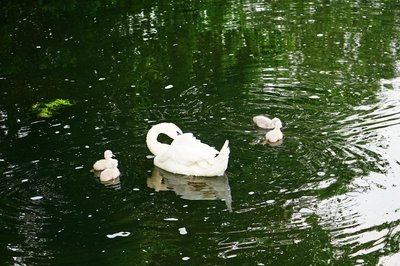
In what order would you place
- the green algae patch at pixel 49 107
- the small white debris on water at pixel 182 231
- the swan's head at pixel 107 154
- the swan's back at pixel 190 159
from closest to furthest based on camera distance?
the small white debris on water at pixel 182 231 < the swan's back at pixel 190 159 < the swan's head at pixel 107 154 < the green algae patch at pixel 49 107

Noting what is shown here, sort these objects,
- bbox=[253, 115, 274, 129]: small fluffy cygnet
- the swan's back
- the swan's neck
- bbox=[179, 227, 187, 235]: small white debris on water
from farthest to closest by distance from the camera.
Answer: bbox=[253, 115, 274, 129]: small fluffy cygnet, the swan's neck, the swan's back, bbox=[179, 227, 187, 235]: small white debris on water

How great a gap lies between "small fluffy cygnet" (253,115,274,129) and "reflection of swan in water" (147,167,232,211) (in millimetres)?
1307

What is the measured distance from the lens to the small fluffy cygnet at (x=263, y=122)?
1010cm

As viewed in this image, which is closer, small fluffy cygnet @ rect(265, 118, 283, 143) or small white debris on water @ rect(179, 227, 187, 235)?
small white debris on water @ rect(179, 227, 187, 235)

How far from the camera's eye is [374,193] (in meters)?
Result: 8.32

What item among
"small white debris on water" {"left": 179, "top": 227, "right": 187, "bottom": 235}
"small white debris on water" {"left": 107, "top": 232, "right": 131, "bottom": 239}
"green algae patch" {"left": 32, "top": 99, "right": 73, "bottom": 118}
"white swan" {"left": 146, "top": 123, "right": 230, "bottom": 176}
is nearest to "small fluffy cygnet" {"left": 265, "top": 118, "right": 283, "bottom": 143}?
"white swan" {"left": 146, "top": 123, "right": 230, "bottom": 176}

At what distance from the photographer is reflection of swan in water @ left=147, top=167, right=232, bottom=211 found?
8.71 metres

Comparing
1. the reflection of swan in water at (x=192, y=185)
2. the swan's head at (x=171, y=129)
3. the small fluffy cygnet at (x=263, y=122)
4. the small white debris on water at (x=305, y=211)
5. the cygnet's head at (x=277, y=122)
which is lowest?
the reflection of swan in water at (x=192, y=185)

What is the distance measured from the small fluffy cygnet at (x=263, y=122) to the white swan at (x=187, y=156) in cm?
110

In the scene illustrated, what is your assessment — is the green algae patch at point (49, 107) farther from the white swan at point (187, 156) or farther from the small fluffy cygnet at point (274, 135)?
the small fluffy cygnet at point (274, 135)

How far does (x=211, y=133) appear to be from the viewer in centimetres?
1027

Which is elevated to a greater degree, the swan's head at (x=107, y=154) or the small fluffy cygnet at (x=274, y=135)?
the swan's head at (x=107, y=154)

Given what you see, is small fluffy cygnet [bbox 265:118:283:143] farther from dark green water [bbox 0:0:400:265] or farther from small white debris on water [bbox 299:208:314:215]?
small white debris on water [bbox 299:208:314:215]

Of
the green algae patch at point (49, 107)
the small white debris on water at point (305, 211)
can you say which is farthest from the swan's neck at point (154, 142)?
the green algae patch at point (49, 107)
